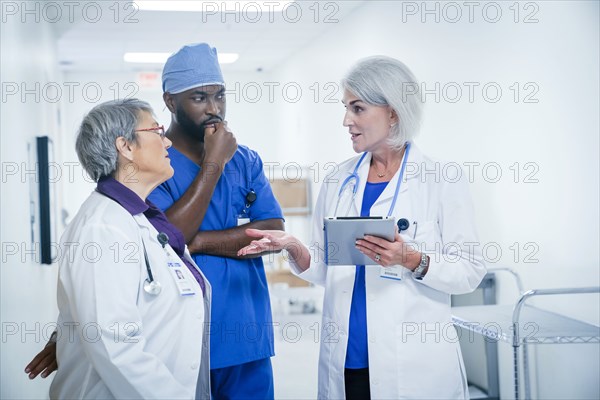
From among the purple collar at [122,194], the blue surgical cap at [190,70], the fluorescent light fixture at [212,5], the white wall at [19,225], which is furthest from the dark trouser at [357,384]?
the fluorescent light fixture at [212,5]

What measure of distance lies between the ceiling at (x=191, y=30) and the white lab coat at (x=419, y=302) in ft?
11.0

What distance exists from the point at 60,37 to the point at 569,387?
483cm

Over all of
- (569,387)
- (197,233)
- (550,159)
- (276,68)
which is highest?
(276,68)

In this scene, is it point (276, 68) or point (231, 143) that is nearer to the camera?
point (231, 143)

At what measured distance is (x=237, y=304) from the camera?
6.17 feet

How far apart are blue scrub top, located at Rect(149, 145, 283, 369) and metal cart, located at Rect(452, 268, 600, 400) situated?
90 centimetres

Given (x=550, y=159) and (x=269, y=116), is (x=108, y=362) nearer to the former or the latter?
(x=550, y=159)

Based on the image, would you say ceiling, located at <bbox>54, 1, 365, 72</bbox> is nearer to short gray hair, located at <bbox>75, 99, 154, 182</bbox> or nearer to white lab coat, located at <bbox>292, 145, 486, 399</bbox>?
short gray hair, located at <bbox>75, 99, 154, 182</bbox>

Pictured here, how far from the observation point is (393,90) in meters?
1.75

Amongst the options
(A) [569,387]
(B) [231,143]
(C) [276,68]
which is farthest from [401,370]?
(C) [276,68]

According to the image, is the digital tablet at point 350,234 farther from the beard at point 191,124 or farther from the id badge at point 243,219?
the beard at point 191,124

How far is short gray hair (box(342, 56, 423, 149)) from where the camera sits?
69.1 inches

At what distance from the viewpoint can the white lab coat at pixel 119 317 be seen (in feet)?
4.47

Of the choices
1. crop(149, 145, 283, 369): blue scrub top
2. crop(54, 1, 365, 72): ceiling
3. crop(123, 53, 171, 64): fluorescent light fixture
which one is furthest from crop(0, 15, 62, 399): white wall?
crop(123, 53, 171, 64): fluorescent light fixture
